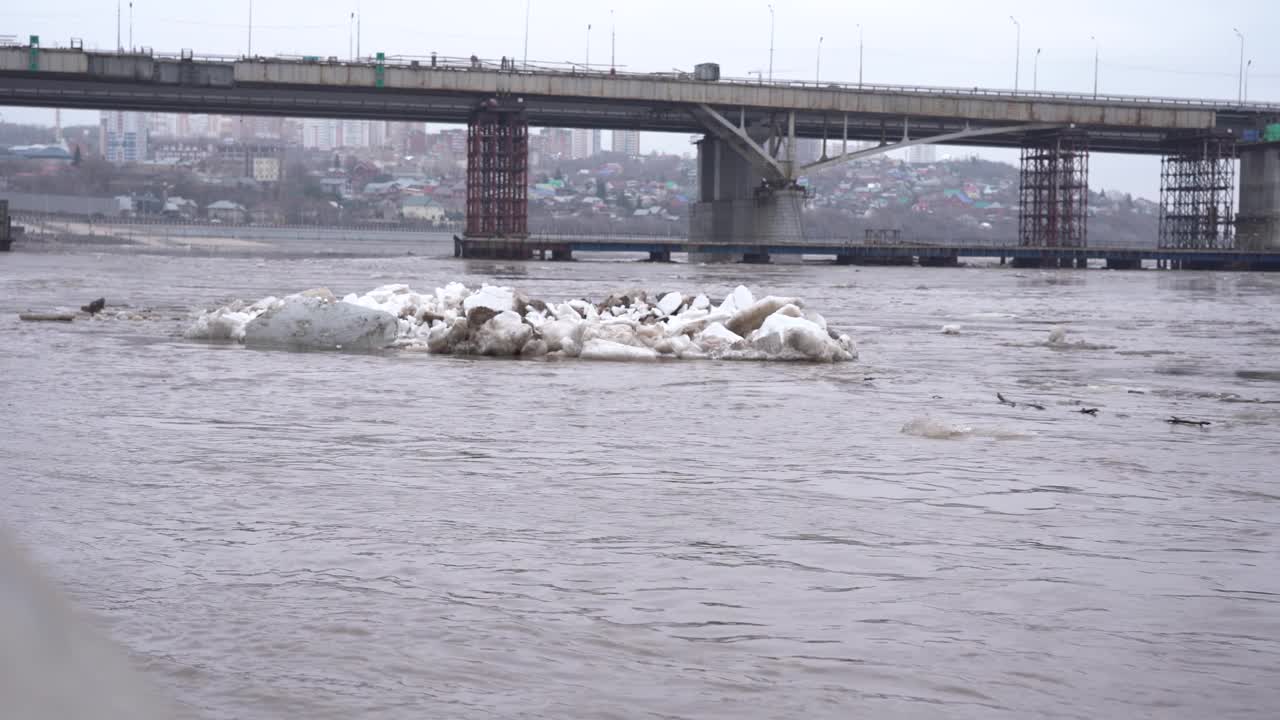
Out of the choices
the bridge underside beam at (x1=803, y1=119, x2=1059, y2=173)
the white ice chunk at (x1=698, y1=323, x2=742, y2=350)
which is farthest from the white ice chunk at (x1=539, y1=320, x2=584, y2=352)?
the bridge underside beam at (x1=803, y1=119, x2=1059, y2=173)

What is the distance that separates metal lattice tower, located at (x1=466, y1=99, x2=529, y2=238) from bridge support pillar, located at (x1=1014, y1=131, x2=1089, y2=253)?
31834 millimetres

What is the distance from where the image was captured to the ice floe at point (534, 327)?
14.9 meters

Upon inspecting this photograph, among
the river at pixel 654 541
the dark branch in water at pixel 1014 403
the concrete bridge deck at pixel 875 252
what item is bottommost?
the river at pixel 654 541

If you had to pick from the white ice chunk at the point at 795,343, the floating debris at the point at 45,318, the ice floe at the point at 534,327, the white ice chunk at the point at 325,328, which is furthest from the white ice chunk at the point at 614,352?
the floating debris at the point at 45,318

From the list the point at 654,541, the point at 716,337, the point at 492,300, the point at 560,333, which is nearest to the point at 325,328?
the point at 492,300

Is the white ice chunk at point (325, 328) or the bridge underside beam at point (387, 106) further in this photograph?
the bridge underside beam at point (387, 106)

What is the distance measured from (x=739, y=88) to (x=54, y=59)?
38792 millimetres

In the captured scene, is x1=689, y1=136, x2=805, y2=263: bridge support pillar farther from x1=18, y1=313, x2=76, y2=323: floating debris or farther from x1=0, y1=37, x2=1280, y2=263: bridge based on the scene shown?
x1=18, y1=313, x2=76, y2=323: floating debris

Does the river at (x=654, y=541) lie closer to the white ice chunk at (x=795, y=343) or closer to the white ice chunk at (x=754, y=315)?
the white ice chunk at (x=795, y=343)

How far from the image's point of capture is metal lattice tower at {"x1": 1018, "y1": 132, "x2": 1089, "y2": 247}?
95.4 meters

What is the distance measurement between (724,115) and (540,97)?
11887 millimetres

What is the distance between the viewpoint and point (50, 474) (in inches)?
278

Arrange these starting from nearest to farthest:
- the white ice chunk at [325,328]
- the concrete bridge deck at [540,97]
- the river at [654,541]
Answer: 1. the river at [654,541]
2. the white ice chunk at [325,328]
3. the concrete bridge deck at [540,97]

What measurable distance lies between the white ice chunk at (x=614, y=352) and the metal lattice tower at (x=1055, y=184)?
85.0m
